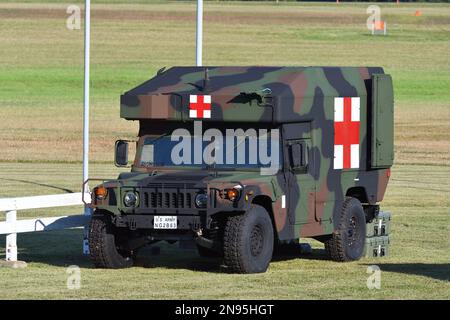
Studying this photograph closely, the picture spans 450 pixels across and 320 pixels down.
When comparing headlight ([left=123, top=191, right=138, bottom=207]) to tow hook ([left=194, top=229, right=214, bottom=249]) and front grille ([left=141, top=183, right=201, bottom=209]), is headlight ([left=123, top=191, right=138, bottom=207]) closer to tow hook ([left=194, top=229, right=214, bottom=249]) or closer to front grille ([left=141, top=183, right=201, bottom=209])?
front grille ([left=141, top=183, right=201, bottom=209])

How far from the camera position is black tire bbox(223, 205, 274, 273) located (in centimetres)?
1858

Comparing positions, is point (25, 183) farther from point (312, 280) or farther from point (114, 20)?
point (114, 20)

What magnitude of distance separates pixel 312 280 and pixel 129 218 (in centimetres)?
235

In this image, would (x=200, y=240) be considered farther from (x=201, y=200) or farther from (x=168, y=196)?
(x=168, y=196)

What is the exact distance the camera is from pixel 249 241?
1875 cm

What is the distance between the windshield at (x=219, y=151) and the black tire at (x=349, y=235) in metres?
1.83

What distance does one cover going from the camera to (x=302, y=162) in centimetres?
1950

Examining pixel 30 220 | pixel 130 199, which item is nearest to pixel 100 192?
pixel 130 199

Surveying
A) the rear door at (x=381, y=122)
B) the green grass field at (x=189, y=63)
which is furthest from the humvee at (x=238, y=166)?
the green grass field at (x=189, y=63)

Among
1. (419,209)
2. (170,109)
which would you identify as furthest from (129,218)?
(419,209)

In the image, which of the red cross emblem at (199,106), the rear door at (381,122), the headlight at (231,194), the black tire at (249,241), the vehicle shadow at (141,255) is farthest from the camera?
the rear door at (381,122)

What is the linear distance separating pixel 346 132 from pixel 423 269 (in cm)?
220

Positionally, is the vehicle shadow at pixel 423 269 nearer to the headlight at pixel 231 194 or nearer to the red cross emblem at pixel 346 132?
the red cross emblem at pixel 346 132

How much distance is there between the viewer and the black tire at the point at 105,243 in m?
19.3
